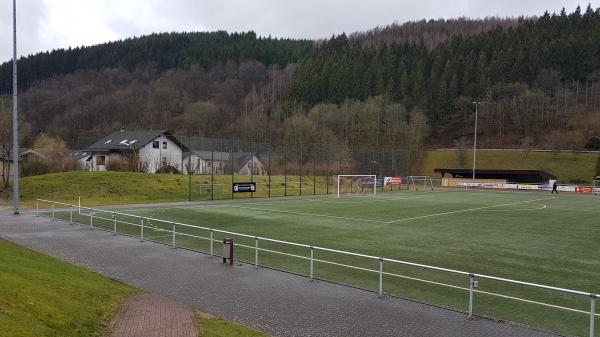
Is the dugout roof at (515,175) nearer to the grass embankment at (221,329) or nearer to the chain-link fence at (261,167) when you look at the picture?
the chain-link fence at (261,167)

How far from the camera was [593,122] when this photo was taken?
103 metres

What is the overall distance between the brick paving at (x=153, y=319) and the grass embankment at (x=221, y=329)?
16 centimetres

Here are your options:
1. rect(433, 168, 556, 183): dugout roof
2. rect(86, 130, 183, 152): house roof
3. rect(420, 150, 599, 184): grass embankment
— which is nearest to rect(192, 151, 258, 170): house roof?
rect(86, 130, 183, 152): house roof

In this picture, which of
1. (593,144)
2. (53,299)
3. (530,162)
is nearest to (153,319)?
(53,299)

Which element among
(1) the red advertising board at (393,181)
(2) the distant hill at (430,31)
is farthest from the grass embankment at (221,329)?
(2) the distant hill at (430,31)

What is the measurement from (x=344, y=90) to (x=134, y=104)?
173 ft

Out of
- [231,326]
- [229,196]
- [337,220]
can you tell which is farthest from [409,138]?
[231,326]

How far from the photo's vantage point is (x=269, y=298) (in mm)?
10977

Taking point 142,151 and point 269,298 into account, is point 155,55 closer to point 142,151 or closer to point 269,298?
point 142,151

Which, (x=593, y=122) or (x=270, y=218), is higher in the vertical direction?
(x=593, y=122)

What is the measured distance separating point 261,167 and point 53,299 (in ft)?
128

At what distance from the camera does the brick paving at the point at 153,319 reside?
26.7 feet

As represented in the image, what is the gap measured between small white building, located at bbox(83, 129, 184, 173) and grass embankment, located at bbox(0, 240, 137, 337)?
46241mm

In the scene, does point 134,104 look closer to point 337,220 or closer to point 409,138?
point 409,138
